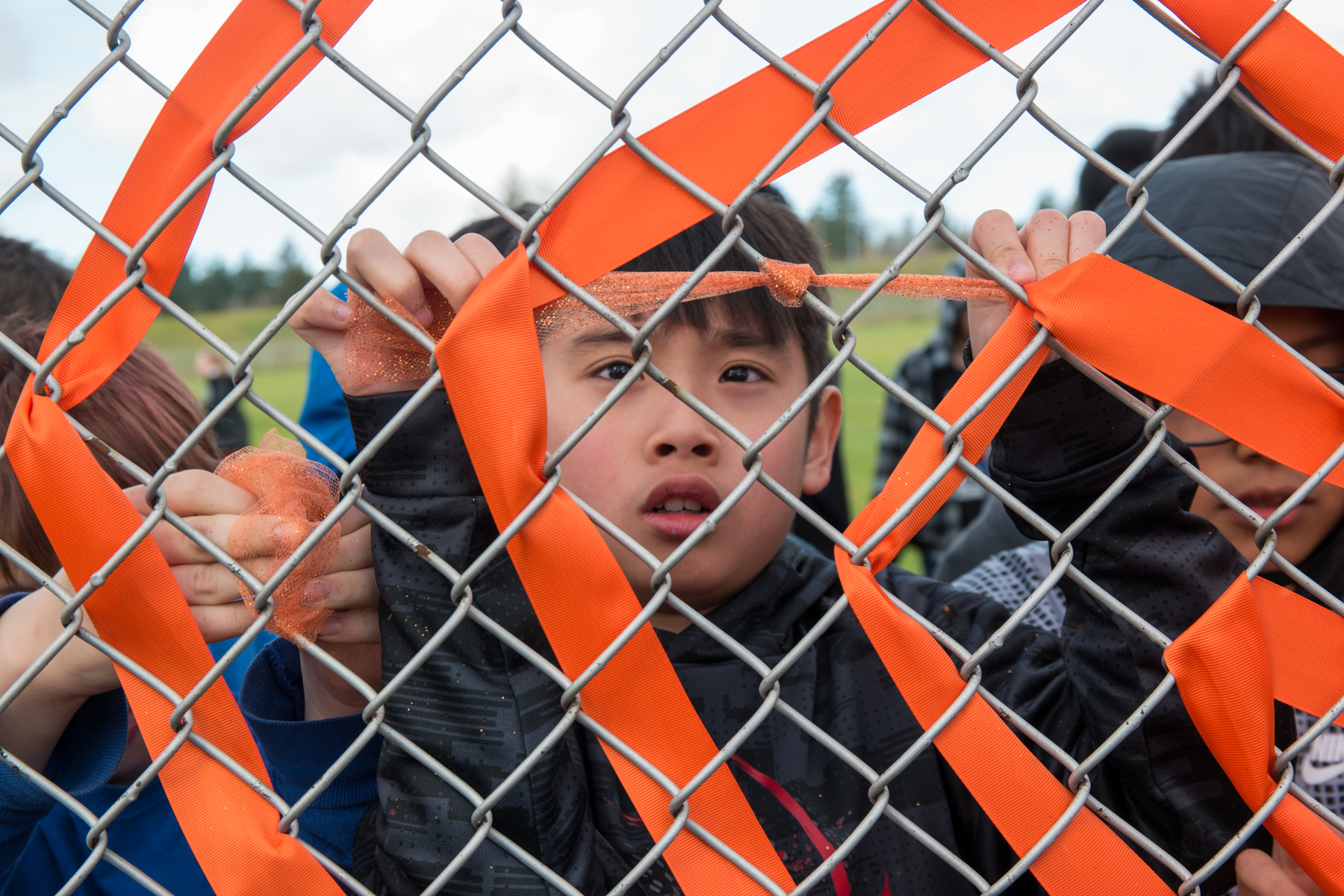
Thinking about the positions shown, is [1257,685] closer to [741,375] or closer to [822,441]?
[741,375]

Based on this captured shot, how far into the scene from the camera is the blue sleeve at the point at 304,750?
1.32 meters

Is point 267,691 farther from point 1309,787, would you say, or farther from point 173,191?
point 1309,787

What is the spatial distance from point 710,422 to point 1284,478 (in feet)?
4.58

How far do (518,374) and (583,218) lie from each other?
0.61 ft

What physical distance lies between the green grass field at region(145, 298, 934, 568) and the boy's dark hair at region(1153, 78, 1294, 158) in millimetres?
1117

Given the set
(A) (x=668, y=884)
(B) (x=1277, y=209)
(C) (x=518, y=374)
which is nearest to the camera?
(C) (x=518, y=374)

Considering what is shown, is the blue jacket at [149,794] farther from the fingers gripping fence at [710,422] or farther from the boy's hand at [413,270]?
the boy's hand at [413,270]

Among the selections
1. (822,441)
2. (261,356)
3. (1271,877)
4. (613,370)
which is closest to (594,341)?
(613,370)

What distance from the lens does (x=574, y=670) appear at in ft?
3.24

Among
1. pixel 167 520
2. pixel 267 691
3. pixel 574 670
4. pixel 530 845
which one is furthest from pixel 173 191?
pixel 530 845

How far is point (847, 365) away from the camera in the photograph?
266cm

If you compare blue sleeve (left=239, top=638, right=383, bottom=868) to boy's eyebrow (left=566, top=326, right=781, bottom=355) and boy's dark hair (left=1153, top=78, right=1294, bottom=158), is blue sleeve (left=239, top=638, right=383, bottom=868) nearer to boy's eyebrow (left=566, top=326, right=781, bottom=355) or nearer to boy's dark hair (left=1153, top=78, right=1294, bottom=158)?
boy's eyebrow (left=566, top=326, right=781, bottom=355)

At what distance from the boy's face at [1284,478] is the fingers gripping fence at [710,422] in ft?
2.49

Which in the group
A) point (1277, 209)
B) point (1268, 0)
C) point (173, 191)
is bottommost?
point (173, 191)
